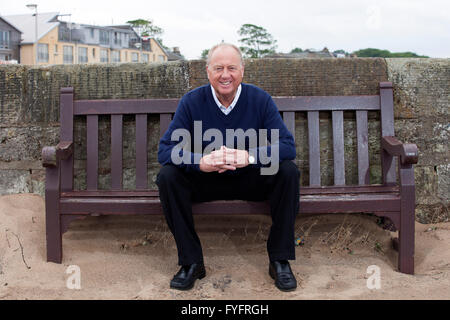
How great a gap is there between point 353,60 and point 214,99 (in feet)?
4.41

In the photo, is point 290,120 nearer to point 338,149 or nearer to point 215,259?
point 338,149

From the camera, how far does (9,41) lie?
57.8 meters

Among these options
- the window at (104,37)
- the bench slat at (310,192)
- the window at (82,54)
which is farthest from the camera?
the window at (104,37)

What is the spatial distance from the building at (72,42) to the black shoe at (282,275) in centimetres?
6032

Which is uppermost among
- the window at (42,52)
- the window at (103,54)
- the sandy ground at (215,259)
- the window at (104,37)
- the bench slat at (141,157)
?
the window at (104,37)

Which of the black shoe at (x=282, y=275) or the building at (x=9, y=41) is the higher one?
the building at (x=9, y=41)

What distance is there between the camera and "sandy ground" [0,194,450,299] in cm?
294

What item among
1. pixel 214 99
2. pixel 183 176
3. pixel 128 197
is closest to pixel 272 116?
pixel 214 99

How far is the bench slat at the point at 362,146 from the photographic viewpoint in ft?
12.2

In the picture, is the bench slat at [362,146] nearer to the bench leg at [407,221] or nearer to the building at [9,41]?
the bench leg at [407,221]

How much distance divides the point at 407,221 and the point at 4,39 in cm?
6246

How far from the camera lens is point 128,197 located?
335cm

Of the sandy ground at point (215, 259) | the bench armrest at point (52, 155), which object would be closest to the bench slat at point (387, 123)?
the sandy ground at point (215, 259)

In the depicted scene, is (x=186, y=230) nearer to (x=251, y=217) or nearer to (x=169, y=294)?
(x=169, y=294)
